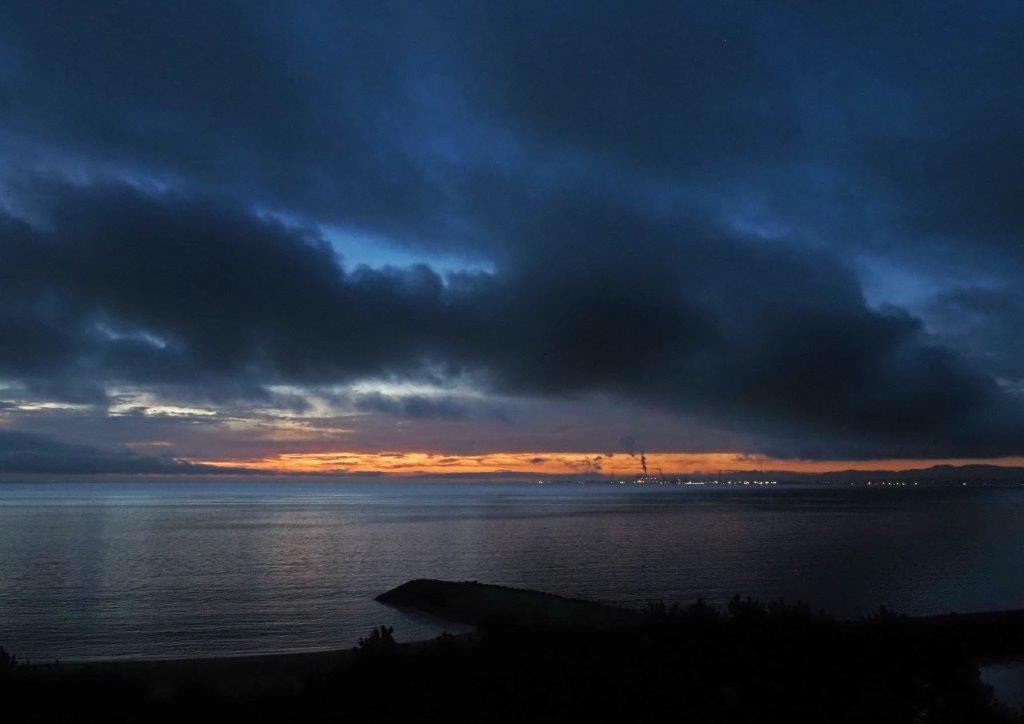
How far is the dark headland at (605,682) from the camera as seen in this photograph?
14.1m

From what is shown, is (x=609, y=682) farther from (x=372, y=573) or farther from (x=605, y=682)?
(x=372, y=573)

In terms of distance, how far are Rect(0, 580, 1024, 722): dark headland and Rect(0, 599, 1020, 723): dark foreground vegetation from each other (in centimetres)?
4

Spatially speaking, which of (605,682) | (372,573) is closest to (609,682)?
(605,682)

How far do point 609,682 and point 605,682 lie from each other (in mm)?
72

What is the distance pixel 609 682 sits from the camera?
14.5m

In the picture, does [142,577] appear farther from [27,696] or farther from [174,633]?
[27,696]

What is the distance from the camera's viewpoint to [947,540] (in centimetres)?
10256

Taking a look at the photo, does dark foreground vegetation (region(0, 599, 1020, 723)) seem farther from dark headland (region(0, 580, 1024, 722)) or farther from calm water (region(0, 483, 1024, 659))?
calm water (region(0, 483, 1024, 659))

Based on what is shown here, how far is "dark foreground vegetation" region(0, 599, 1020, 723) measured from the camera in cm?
1405

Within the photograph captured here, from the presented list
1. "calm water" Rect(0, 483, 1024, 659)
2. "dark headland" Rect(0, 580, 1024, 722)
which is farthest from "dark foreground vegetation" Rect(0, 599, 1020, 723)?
"calm water" Rect(0, 483, 1024, 659)

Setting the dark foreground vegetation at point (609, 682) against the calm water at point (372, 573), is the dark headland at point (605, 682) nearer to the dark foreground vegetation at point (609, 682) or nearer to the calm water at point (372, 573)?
the dark foreground vegetation at point (609, 682)

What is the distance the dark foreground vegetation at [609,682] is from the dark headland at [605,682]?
0.13 feet

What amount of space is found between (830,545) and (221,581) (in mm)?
67894

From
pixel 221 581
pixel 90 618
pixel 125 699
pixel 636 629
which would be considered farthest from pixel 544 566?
pixel 125 699
